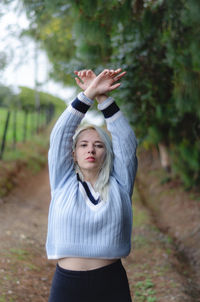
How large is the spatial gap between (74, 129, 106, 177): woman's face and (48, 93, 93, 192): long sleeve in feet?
0.21

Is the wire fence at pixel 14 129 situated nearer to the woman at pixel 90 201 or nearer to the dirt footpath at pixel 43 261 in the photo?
the dirt footpath at pixel 43 261

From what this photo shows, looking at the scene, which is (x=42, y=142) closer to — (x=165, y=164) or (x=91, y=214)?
(x=165, y=164)

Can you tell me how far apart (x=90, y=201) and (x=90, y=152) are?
0.27 meters

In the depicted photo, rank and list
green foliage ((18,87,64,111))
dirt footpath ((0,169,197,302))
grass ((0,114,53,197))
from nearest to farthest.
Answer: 1. dirt footpath ((0,169,197,302))
2. grass ((0,114,53,197))
3. green foliage ((18,87,64,111))

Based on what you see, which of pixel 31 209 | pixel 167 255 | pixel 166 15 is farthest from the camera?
pixel 31 209

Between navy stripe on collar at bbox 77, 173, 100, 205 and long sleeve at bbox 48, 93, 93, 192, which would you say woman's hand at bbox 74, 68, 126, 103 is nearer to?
long sleeve at bbox 48, 93, 93, 192

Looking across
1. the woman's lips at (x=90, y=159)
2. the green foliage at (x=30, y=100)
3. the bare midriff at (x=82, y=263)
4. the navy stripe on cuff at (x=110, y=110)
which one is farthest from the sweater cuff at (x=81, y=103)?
the green foliage at (x=30, y=100)

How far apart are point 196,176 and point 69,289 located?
5.50m

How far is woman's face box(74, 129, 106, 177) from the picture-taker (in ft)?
6.19

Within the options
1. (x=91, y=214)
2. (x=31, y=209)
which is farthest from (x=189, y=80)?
(x=31, y=209)

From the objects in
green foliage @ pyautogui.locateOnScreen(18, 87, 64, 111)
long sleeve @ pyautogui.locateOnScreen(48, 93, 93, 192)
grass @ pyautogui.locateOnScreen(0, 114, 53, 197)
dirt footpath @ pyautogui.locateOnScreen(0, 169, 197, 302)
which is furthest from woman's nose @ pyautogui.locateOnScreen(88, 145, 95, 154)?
green foliage @ pyautogui.locateOnScreen(18, 87, 64, 111)

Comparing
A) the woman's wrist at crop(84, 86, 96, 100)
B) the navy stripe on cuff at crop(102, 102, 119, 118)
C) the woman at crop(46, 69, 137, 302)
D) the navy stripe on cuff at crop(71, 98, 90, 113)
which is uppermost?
the woman's wrist at crop(84, 86, 96, 100)

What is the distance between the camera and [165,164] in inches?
332

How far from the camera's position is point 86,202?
1.80 m
